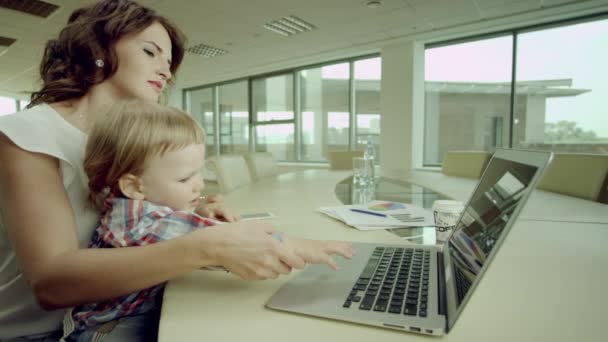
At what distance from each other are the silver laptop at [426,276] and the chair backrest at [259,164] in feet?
8.15

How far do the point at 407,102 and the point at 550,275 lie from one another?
494 cm

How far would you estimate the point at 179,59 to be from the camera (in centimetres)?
120

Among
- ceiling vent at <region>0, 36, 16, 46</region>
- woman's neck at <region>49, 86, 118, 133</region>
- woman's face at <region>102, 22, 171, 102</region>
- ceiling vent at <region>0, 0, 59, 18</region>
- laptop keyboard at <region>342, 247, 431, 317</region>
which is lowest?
laptop keyboard at <region>342, 247, 431, 317</region>

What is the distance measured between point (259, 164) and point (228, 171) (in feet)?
2.75

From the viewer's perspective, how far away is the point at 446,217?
2.91ft

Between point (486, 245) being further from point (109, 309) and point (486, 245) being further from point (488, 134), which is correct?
point (488, 134)

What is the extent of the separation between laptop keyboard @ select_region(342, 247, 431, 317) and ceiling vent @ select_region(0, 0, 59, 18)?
4823 mm

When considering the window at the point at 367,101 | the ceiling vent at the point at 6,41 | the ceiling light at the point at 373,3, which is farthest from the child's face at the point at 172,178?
the ceiling vent at the point at 6,41

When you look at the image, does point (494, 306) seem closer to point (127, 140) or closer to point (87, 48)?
point (127, 140)

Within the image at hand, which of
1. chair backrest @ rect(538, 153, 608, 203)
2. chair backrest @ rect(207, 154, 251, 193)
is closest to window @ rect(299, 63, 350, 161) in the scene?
chair backrest @ rect(207, 154, 251, 193)

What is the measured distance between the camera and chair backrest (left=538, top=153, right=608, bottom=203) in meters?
1.66

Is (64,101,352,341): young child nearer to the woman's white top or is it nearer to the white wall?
the woman's white top

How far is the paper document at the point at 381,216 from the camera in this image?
1065 millimetres

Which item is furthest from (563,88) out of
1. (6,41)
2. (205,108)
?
(6,41)
